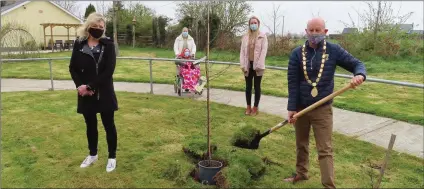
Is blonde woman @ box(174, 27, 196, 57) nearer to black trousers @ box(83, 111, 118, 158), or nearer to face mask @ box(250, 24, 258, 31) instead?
face mask @ box(250, 24, 258, 31)

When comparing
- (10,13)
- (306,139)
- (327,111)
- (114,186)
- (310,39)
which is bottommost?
(114,186)

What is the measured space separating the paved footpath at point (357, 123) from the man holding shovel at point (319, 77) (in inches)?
78.4

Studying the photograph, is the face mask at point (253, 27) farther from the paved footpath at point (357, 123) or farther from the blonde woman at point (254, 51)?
the paved footpath at point (357, 123)

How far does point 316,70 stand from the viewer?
129 inches

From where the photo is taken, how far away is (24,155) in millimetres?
4414

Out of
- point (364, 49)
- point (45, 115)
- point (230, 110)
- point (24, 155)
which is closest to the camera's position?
point (24, 155)

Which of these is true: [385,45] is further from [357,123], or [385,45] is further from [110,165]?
[110,165]

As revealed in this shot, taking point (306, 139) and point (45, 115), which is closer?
point (306, 139)

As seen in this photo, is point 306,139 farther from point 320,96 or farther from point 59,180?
point 59,180

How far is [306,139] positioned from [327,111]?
1.48ft

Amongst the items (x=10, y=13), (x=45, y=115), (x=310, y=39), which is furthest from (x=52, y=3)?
(x=310, y=39)

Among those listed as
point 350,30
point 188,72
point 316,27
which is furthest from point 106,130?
point 350,30

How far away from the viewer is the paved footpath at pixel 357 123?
502 centimetres

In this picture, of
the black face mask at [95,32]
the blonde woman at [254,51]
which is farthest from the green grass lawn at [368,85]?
the black face mask at [95,32]
